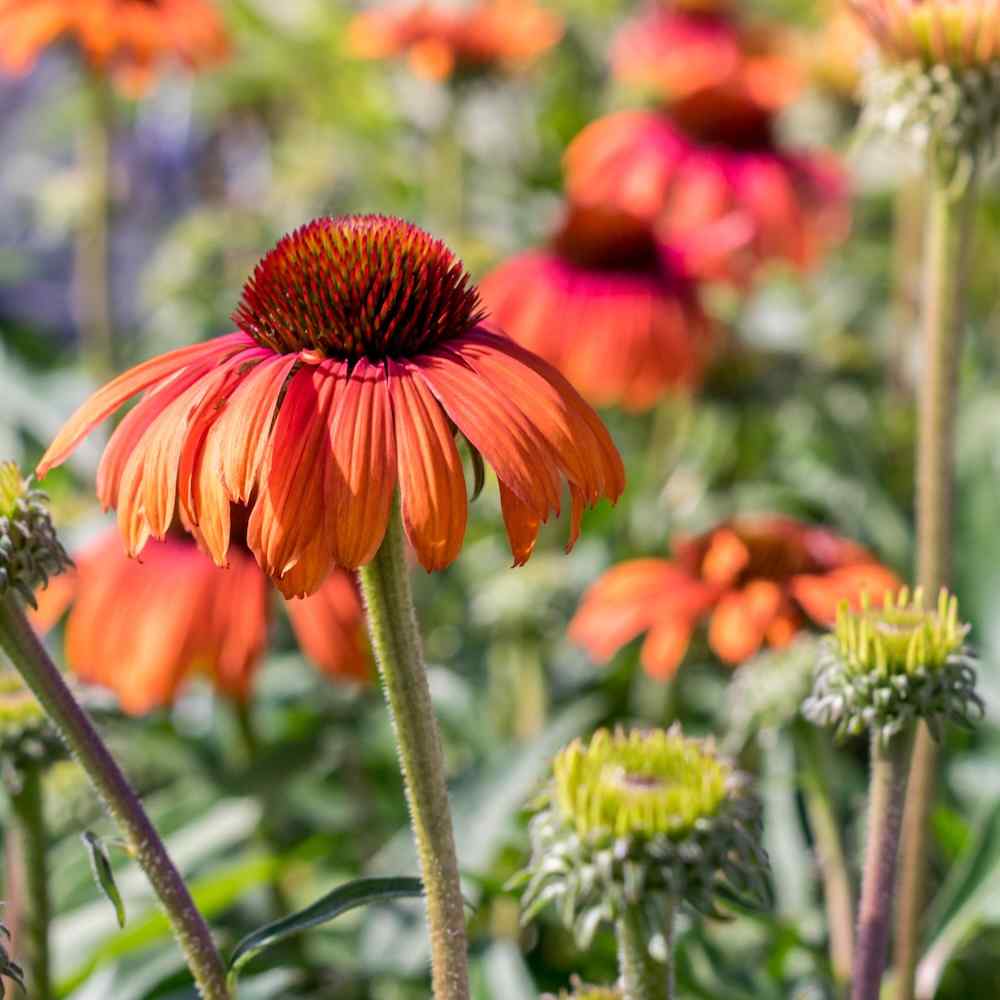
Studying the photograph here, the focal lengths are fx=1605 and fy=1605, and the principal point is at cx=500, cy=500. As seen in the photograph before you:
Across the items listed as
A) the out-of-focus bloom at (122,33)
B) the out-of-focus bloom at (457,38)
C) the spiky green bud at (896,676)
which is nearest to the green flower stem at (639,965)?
the spiky green bud at (896,676)

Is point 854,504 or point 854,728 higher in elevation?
point 854,504

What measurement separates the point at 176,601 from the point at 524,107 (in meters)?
1.81

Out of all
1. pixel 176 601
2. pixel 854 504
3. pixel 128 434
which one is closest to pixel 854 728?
pixel 128 434

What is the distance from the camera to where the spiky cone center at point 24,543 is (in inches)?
27.2

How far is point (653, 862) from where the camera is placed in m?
0.71

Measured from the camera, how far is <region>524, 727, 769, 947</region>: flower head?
71cm

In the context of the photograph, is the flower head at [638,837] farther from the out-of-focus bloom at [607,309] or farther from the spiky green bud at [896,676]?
the out-of-focus bloom at [607,309]

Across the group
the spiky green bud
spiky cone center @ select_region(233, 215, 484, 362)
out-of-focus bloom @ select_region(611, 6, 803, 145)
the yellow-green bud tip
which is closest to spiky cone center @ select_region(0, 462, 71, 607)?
spiky cone center @ select_region(233, 215, 484, 362)

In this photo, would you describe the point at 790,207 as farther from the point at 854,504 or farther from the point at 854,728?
the point at 854,728

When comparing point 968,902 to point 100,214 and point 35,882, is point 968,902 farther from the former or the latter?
point 100,214

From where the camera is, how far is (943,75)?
106 centimetres

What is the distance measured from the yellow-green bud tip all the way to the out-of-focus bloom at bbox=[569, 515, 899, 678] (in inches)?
18.3

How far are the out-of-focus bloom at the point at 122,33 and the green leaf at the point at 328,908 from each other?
1405 millimetres

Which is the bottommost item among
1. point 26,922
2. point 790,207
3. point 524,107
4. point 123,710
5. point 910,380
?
point 26,922
